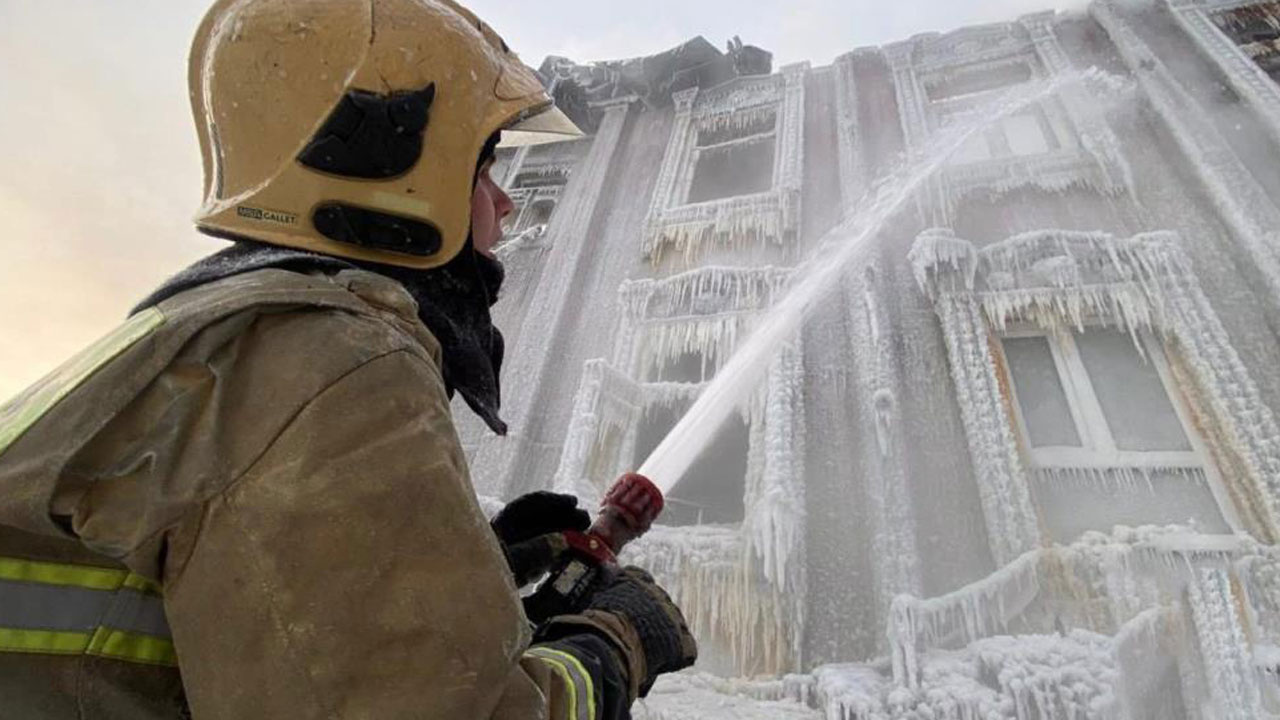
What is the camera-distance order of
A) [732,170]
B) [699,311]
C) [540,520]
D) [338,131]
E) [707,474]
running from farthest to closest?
[732,170] < [699,311] < [707,474] < [540,520] < [338,131]

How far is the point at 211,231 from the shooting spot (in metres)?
1.35

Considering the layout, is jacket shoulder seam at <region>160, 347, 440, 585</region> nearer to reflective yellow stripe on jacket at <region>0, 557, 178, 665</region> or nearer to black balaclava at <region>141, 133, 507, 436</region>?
reflective yellow stripe on jacket at <region>0, 557, 178, 665</region>

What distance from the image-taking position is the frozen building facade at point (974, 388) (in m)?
4.53

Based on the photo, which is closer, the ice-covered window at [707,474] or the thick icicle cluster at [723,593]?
the thick icicle cluster at [723,593]

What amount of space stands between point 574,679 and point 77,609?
72cm

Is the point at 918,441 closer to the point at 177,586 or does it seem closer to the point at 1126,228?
the point at 1126,228

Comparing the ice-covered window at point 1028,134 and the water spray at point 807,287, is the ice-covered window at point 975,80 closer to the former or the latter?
the water spray at point 807,287

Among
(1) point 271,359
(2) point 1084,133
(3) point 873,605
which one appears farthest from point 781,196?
(1) point 271,359

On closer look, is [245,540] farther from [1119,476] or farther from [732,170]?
[732,170]

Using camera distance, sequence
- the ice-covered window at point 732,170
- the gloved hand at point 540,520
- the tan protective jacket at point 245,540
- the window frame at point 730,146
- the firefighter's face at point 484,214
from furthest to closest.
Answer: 1. the ice-covered window at point 732,170
2. the window frame at point 730,146
3. the gloved hand at point 540,520
4. the firefighter's face at point 484,214
5. the tan protective jacket at point 245,540

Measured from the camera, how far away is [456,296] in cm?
161

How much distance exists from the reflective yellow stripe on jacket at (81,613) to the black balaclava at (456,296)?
1.82 ft

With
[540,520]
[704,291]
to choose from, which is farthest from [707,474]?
[540,520]

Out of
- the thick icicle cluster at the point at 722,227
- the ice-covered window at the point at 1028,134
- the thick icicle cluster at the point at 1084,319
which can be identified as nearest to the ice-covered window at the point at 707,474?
the thick icicle cluster at the point at 1084,319
